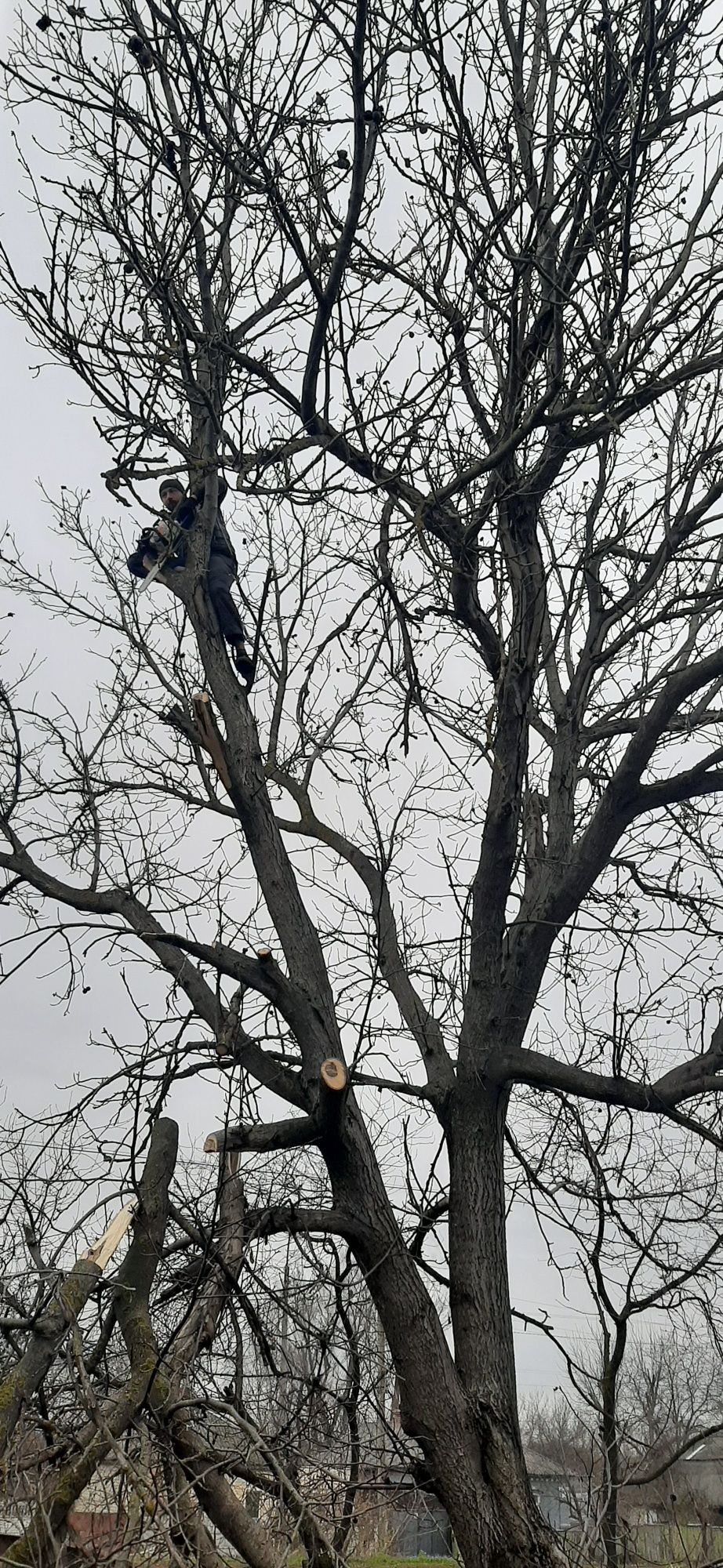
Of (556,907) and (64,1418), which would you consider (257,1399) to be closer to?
(64,1418)

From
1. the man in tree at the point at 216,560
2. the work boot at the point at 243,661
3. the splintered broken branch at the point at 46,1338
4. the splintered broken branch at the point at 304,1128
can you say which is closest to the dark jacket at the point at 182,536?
the man in tree at the point at 216,560

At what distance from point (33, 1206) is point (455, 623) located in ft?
10.7

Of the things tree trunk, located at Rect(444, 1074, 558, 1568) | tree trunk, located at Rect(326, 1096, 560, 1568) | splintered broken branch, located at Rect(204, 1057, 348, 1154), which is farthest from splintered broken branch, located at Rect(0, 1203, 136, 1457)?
tree trunk, located at Rect(444, 1074, 558, 1568)

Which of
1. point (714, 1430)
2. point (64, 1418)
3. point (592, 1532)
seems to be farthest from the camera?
point (714, 1430)

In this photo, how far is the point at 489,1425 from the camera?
14.1 ft

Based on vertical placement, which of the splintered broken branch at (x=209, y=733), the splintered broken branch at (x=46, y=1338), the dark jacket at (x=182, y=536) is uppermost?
the dark jacket at (x=182, y=536)

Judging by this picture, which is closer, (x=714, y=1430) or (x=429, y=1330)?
(x=429, y=1330)

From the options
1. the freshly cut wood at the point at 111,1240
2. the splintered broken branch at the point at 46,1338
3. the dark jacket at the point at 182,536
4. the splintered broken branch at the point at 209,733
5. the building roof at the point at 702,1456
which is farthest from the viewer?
the dark jacket at the point at 182,536

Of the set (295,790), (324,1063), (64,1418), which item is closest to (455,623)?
(295,790)

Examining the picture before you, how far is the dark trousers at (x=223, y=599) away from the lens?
557 cm

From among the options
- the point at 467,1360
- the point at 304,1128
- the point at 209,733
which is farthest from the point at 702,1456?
the point at 209,733

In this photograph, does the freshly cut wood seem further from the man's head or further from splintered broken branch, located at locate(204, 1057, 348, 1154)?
the man's head

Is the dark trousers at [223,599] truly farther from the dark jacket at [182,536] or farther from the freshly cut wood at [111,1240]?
the freshly cut wood at [111,1240]

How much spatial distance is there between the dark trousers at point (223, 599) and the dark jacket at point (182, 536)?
0.38 feet
